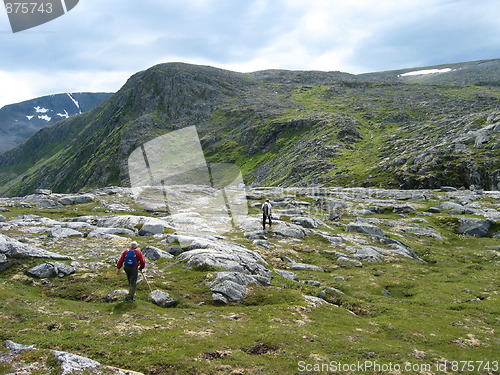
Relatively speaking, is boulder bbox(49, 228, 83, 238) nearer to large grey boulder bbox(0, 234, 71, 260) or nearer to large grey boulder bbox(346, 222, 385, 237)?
large grey boulder bbox(0, 234, 71, 260)

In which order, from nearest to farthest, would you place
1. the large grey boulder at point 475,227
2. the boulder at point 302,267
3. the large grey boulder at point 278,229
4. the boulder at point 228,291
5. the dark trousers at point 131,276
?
the dark trousers at point 131,276 → the boulder at point 228,291 → the boulder at point 302,267 → the large grey boulder at point 278,229 → the large grey boulder at point 475,227

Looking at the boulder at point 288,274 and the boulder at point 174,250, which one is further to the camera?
the boulder at point 174,250

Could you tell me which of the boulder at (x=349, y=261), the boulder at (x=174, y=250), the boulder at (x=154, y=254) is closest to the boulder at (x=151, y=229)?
the boulder at (x=174, y=250)

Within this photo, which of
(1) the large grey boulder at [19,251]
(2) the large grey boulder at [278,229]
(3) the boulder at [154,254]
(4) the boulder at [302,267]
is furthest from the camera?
(2) the large grey boulder at [278,229]

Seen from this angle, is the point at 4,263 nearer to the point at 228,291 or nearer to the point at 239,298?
the point at 228,291

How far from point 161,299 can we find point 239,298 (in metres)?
5.37

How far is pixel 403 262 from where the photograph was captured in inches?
1566

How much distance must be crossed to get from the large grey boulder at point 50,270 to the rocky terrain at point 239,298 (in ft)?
0.28

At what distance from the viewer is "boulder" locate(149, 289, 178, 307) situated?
21.1 meters

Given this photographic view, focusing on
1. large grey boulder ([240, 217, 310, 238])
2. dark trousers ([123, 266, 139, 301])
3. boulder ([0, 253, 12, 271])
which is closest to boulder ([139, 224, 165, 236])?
large grey boulder ([240, 217, 310, 238])

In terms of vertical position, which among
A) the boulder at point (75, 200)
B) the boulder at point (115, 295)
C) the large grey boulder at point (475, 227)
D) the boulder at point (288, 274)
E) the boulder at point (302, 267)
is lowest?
the large grey boulder at point (475, 227)

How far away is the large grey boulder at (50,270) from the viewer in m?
24.1

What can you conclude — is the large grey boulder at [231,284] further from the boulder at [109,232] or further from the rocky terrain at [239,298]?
the boulder at [109,232]

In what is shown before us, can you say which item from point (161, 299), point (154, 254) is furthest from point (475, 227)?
point (161, 299)
